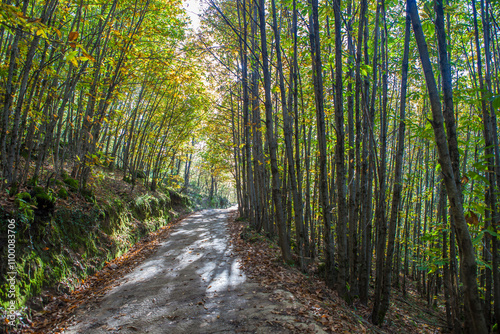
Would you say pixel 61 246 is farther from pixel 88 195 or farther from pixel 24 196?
pixel 88 195

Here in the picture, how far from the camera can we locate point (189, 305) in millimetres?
4020

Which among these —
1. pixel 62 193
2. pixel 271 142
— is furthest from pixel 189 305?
pixel 62 193

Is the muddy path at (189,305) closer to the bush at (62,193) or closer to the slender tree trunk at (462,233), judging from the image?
the slender tree trunk at (462,233)

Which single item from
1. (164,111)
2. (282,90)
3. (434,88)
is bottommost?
(434,88)

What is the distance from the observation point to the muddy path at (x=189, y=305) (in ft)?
11.0

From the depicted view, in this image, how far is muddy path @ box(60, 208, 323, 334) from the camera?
3.34 metres

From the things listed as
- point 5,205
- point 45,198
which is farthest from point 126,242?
point 5,205

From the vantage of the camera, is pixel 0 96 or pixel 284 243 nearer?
pixel 0 96

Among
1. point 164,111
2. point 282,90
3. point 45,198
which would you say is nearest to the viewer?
point 45,198

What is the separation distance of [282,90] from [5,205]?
5.79 m

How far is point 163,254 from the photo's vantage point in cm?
740

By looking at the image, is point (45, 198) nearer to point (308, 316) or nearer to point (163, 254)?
point (163, 254)

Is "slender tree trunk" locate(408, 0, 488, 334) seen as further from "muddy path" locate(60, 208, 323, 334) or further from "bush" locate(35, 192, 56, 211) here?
"bush" locate(35, 192, 56, 211)

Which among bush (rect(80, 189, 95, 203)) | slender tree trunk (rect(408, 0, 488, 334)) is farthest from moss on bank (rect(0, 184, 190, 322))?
slender tree trunk (rect(408, 0, 488, 334))
